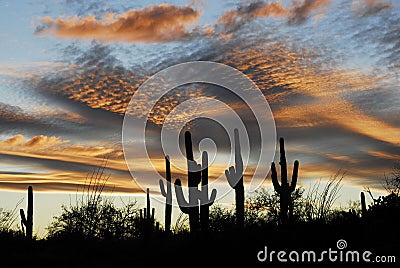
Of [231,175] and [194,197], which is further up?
[231,175]

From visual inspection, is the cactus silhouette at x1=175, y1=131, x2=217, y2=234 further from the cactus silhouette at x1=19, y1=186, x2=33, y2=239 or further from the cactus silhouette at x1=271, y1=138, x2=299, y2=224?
the cactus silhouette at x1=19, y1=186, x2=33, y2=239

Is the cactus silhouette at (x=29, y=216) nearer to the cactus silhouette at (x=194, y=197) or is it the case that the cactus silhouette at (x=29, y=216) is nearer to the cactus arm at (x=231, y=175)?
the cactus silhouette at (x=194, y=197)

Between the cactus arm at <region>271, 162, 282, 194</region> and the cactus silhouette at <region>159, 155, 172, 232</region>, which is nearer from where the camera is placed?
the cactus arm at <region>271, 162, 282, 194</region>

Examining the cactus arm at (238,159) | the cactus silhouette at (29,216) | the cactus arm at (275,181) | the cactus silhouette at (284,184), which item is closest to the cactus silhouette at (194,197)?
the cactus arm at (238,159)

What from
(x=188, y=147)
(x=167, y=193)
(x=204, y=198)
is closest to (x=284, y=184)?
(x=204, y=198)

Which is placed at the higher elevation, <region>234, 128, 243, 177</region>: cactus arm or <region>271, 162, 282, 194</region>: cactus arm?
<region>234, 128, 243, 177</region>: cactus arm

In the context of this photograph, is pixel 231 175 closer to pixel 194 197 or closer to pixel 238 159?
pixel 238 159

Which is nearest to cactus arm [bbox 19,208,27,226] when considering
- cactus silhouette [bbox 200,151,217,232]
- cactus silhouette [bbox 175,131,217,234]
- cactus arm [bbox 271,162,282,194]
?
cactus silhouette [bbox 175,131,217,234]

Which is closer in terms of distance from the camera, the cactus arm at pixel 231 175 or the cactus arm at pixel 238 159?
the cactus arm at pixel 231 175

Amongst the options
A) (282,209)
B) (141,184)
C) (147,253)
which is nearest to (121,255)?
(147,253)

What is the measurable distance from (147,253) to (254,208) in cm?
2234

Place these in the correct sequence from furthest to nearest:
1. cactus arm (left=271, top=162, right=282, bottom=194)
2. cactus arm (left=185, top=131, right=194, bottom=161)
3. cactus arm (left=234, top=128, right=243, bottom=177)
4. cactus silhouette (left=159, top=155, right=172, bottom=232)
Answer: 1. cactus silhouette (left=159, top=155, right=172, bottom=232)
2. cactus arm (left=271, top=162, right=282, bottom=194)
3. cactus arm (left=234, top=128, right=243, bottom=177)
4. cactus arm (left=185, top=131, right=194, bottom=161)

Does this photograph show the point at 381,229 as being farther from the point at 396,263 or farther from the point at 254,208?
the point at 254,208

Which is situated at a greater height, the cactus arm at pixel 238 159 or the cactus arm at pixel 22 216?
the cactus arm at pixel 238 159
